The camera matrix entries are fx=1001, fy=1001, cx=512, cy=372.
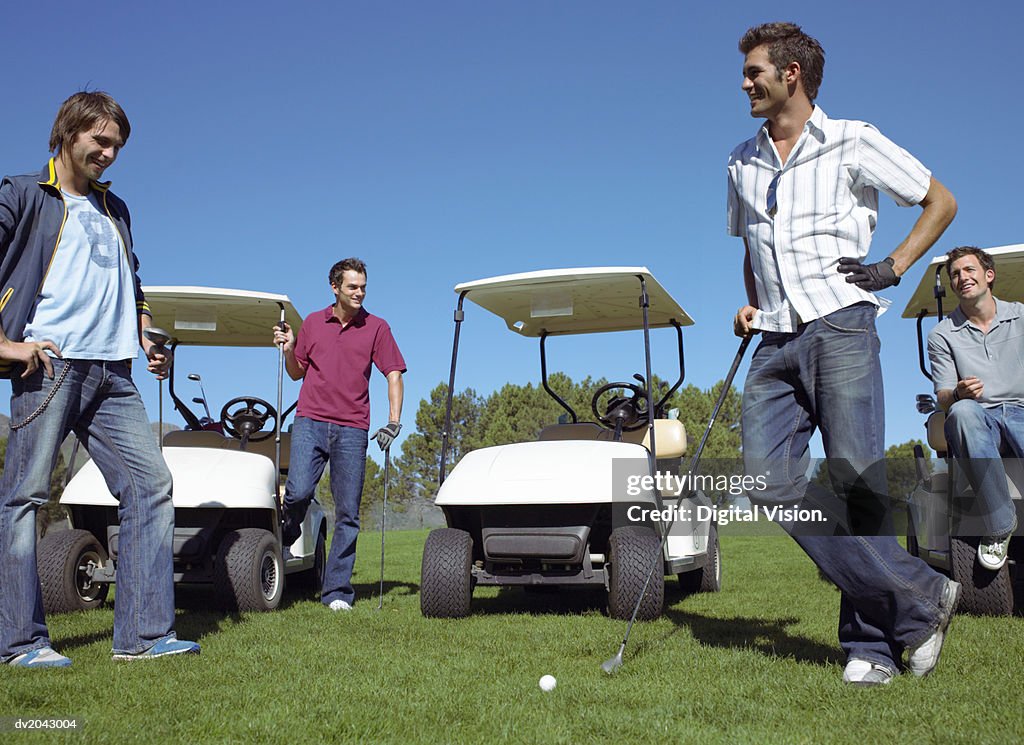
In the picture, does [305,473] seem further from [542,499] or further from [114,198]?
[114,198]

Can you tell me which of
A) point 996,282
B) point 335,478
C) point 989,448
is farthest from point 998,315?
point 335,478

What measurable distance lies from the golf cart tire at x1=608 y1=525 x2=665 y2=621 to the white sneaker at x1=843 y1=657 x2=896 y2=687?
5.65 feet

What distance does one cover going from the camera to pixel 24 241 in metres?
3.68

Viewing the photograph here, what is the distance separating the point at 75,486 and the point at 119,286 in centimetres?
233

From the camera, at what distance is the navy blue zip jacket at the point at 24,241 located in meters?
3.61

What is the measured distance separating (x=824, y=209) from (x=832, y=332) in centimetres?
44

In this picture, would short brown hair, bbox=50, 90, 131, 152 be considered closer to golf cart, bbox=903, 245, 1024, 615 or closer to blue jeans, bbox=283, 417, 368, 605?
blue jeans, bbox=283, 417, 368, 605

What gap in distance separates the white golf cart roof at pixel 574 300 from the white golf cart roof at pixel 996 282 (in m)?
1.60

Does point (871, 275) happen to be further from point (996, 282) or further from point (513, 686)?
point (996, 282)

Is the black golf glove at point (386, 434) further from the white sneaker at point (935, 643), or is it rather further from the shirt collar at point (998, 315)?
the white sneaker at point (935, 643)

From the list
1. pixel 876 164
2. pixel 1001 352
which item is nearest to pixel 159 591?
pixel 876 164

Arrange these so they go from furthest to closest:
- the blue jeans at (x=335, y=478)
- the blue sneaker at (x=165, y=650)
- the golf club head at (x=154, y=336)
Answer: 1. the blue jeans at (x=335, y=478)
2. the golf club head at (x=154, y=336)
3. the blue sneaker at (x=165, y=650)

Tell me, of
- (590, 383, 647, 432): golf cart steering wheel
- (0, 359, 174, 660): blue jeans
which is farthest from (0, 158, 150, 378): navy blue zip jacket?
(590, 383, 647, 432): golf cart steering wheel

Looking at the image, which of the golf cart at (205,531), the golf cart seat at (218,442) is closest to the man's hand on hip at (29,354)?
the golf cart at (205,531)
